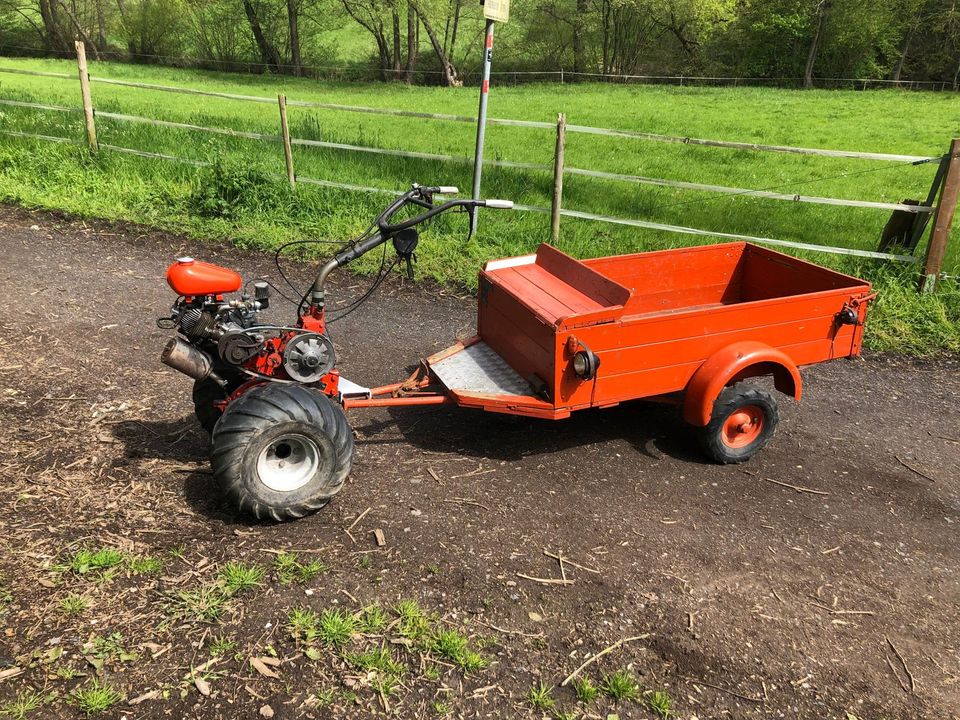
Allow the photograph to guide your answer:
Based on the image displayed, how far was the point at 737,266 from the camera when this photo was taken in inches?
215

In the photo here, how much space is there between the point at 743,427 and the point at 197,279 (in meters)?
3.22

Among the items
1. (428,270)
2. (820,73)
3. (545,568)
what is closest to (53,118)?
(428,270)

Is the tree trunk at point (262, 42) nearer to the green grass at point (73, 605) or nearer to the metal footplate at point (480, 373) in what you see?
the metal footplate at point (480, 373)

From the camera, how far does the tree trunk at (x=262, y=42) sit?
3788 cm

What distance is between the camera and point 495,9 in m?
7.27

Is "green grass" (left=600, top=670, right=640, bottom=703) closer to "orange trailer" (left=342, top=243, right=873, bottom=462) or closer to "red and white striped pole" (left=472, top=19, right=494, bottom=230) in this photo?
"orange trailer" (left=342, top=243, right=873, bottom=462)

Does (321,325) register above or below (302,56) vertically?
below

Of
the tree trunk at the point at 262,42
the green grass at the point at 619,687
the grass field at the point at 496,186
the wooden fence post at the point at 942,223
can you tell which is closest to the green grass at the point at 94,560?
the green grass at the point at 619,687

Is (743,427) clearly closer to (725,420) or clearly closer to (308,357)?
(725,420)

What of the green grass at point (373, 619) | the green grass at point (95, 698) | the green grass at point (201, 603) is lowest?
the green grass at point (95, 698)

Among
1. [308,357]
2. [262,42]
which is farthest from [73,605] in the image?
[262,42]

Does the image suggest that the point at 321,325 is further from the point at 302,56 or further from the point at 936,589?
the point at 302,56

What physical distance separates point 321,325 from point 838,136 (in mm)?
16505

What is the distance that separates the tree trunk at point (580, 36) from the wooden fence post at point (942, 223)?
37.5 m
